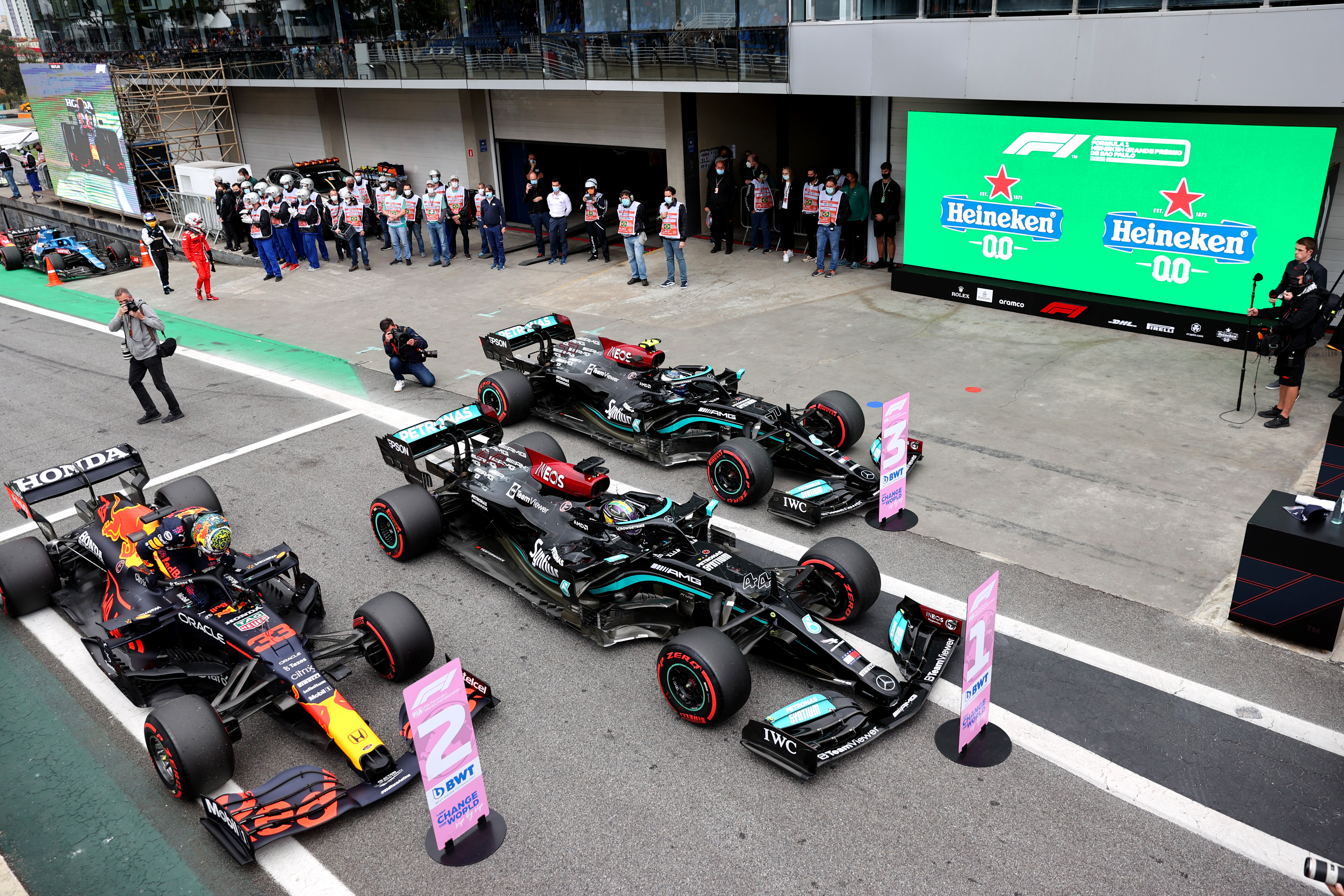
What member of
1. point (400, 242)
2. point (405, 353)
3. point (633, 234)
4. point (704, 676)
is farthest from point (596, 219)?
point (704, 676)

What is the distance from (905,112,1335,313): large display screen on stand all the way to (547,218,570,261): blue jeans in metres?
6.97

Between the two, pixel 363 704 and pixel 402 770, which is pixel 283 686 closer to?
pixel 363 704

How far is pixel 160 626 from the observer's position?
641cm

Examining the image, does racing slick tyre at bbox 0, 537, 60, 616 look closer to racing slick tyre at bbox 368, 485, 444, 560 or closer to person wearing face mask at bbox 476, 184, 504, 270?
racing slick tyre at bbox 368, 485, 444, 560

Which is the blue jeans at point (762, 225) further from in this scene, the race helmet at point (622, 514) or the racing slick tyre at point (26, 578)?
the racing slick tyre at point (26, 578)

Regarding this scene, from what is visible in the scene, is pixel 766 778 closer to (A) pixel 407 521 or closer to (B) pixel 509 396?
(A) pixel 407 521

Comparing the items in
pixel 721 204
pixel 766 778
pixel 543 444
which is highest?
pixel 721 204

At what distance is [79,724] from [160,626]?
845 mm

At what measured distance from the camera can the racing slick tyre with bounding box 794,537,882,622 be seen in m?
6.72

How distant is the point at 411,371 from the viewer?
1222cm

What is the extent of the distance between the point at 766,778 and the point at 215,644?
12.4 ft

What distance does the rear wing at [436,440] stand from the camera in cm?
850

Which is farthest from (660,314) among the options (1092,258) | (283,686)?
(283,686)

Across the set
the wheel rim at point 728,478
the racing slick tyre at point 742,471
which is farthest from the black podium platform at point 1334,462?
the wheel rim at point 728,478
